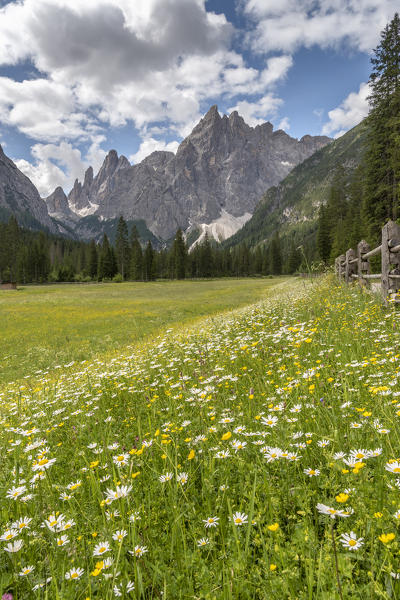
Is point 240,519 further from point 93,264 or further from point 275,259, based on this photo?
point 275,259

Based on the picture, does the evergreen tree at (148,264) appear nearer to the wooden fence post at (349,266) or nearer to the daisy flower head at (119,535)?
the wooden fence post at (349,266)

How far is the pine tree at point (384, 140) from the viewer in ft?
86.8

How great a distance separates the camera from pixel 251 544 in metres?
1.92

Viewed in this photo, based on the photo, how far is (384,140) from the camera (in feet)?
94.9

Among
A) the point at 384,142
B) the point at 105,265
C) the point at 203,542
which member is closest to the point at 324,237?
the point at 384,142

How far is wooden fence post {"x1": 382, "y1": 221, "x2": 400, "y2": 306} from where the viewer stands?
847 cm

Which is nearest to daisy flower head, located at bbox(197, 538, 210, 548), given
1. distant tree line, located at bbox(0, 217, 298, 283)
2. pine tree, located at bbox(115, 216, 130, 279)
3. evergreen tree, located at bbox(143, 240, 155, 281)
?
distant tree line, located at bbox(0, 217, 298, 283)

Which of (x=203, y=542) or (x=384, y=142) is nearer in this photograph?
(x=203, y=542)

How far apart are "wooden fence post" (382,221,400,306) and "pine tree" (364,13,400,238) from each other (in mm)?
21612

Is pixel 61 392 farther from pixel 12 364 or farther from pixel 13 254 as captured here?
pixel 13 254

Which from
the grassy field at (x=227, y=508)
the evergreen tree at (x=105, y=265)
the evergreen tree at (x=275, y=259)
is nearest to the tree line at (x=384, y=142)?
the grassy field at (x=227, y=508)

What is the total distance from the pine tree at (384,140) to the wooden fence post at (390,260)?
21.6 metres

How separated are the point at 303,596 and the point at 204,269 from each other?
375 feet

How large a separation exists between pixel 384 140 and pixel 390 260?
93.0 feet
